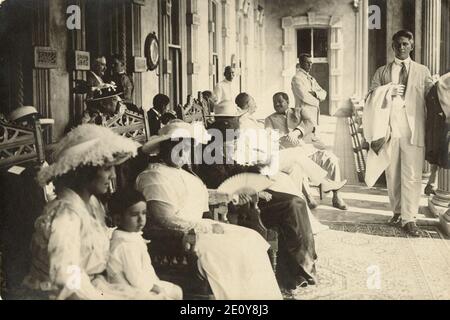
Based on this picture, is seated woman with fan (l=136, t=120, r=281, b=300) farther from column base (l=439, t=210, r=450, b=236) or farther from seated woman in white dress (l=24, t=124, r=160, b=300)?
column base (l=439, t=210, r=450, b=236)

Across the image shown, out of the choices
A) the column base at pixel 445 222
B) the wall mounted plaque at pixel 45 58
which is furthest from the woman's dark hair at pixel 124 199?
the column base at pixel 445 222

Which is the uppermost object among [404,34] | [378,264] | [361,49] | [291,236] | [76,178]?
[404,34]

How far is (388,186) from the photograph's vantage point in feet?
19.3

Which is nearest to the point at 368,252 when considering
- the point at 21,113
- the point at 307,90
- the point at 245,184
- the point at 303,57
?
the point at 245,184

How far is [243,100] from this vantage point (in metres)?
5.58

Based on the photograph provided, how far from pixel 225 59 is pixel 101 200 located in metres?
2.89

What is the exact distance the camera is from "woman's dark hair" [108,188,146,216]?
3.98m

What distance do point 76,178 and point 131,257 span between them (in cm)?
63

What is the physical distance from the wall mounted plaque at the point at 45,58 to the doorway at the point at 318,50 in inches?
85.2

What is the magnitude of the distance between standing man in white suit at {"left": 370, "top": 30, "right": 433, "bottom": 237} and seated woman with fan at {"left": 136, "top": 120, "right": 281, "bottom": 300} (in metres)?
1.89

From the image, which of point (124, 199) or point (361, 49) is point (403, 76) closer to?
point (361, 49)

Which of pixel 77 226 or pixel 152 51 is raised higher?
pixel 152 51

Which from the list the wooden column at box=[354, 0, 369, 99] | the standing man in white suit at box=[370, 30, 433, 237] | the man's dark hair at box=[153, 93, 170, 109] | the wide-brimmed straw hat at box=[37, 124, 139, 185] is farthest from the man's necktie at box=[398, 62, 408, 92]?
the wide-brimmed straw hat at box=[37, 124, 139, 185]
